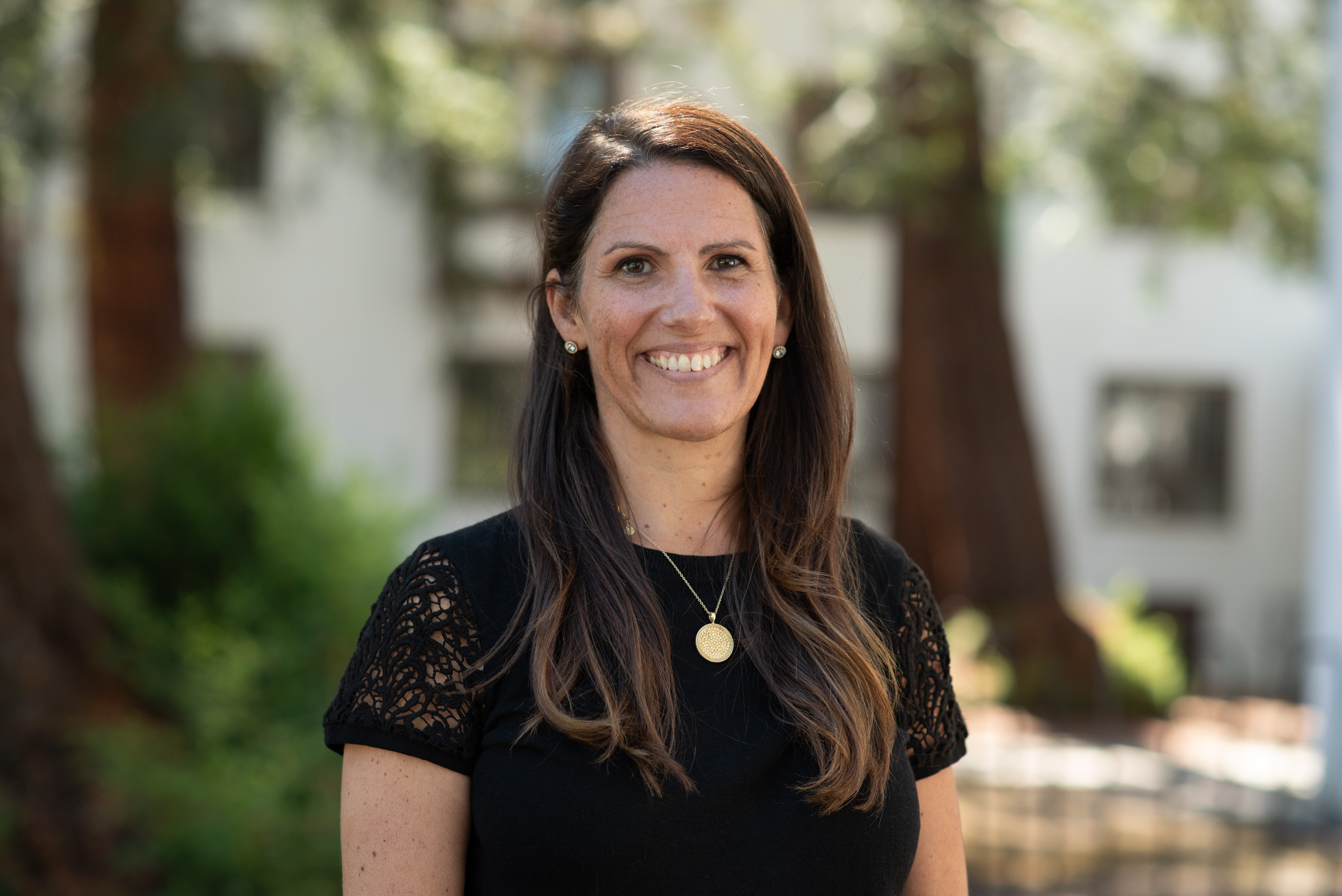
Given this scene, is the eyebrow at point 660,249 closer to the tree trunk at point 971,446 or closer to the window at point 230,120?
the window at point 230,120

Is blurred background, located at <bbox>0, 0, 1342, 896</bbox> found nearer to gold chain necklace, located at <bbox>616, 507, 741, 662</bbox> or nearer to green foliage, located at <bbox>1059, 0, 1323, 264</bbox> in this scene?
green foliage, located at <bbox>1059, 0, 1323, 264</bbox>

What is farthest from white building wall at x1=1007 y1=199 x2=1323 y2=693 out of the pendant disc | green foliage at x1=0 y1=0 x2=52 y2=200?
the pendant disc

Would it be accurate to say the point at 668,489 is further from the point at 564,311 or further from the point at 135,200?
the point at 135,200

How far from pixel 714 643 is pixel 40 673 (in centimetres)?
377

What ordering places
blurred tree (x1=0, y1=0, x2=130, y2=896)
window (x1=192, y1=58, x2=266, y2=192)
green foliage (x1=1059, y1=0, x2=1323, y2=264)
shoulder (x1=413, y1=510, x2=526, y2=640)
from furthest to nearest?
green foliage (x1=1059, y1=0, x2=1323, y2=264) < window (x1=192, y1=58, x2=266, y2=192) < blurred tree (x1=0, y1=0, x2=130, y2=896) < shoulder (x1=413, y1=510, x2=526, y2=640)

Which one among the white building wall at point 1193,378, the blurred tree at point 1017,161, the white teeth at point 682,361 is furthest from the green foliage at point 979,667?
the white teeth at point 682,361

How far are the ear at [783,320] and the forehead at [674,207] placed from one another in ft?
0.71

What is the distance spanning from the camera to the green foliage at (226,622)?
15.3ft

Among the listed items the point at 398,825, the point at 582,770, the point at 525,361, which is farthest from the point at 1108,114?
the point at 398,825

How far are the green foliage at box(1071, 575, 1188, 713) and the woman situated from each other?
911 cm

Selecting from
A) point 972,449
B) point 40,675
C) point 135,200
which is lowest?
point 40,675

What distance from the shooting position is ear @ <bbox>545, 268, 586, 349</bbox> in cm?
216

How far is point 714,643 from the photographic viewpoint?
202 centimetres

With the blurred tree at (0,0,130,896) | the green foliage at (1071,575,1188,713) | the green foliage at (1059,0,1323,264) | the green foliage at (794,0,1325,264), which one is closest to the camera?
the blurred tree at (0,0,130,896)
